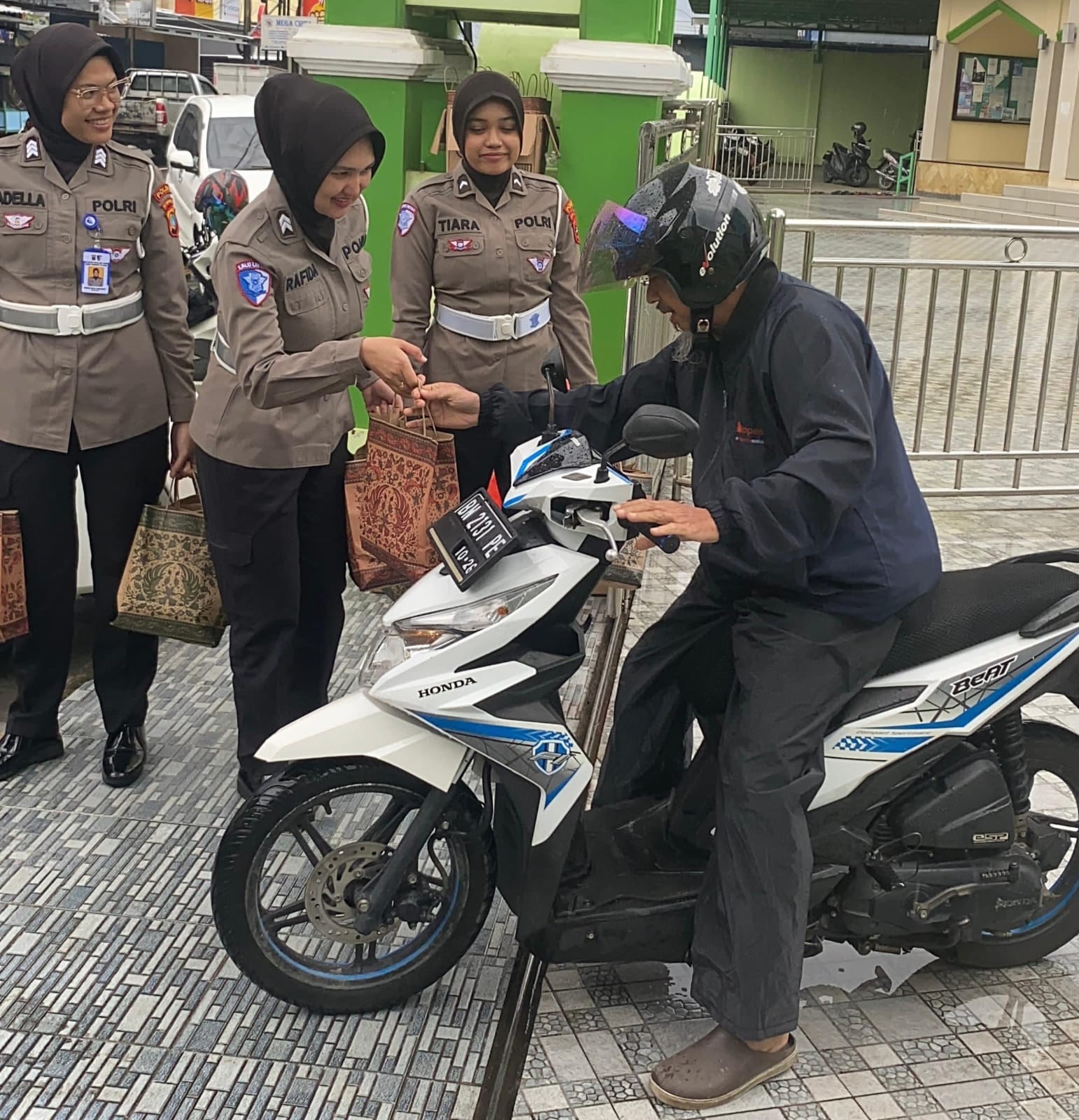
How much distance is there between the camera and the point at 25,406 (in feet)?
10.8

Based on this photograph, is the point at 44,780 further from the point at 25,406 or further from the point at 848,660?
the point at 848,660

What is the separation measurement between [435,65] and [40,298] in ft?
9.72

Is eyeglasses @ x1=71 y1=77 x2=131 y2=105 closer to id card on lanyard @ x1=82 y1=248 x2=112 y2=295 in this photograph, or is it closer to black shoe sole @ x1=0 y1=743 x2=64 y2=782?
id card on lanyard @ x1=82 y1=248 x2=112 y2=295

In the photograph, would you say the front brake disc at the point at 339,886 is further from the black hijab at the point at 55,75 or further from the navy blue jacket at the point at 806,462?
the black hijab at the point at 55,75

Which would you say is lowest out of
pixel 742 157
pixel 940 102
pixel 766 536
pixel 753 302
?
pixel 742 157

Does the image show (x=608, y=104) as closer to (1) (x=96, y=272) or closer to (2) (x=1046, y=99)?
(1) (x=96, y=272)

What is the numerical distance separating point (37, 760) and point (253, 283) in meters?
1.53

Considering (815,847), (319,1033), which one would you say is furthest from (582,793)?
(319,1033)

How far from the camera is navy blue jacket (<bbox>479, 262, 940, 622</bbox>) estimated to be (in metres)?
2.19

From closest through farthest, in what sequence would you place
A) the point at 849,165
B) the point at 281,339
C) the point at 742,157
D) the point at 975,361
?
the point at 281,339
the point at 975,361
the point at 742,157
the point at 849,165

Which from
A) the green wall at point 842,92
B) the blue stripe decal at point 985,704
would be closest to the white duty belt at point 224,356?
the blue stripe decal at point 985,704

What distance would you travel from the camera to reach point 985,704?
8.16 feet

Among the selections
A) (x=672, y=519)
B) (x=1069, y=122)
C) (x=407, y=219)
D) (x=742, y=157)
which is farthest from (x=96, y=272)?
(x=742, y=157)

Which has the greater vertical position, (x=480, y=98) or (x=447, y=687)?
(x=480, y=98)
